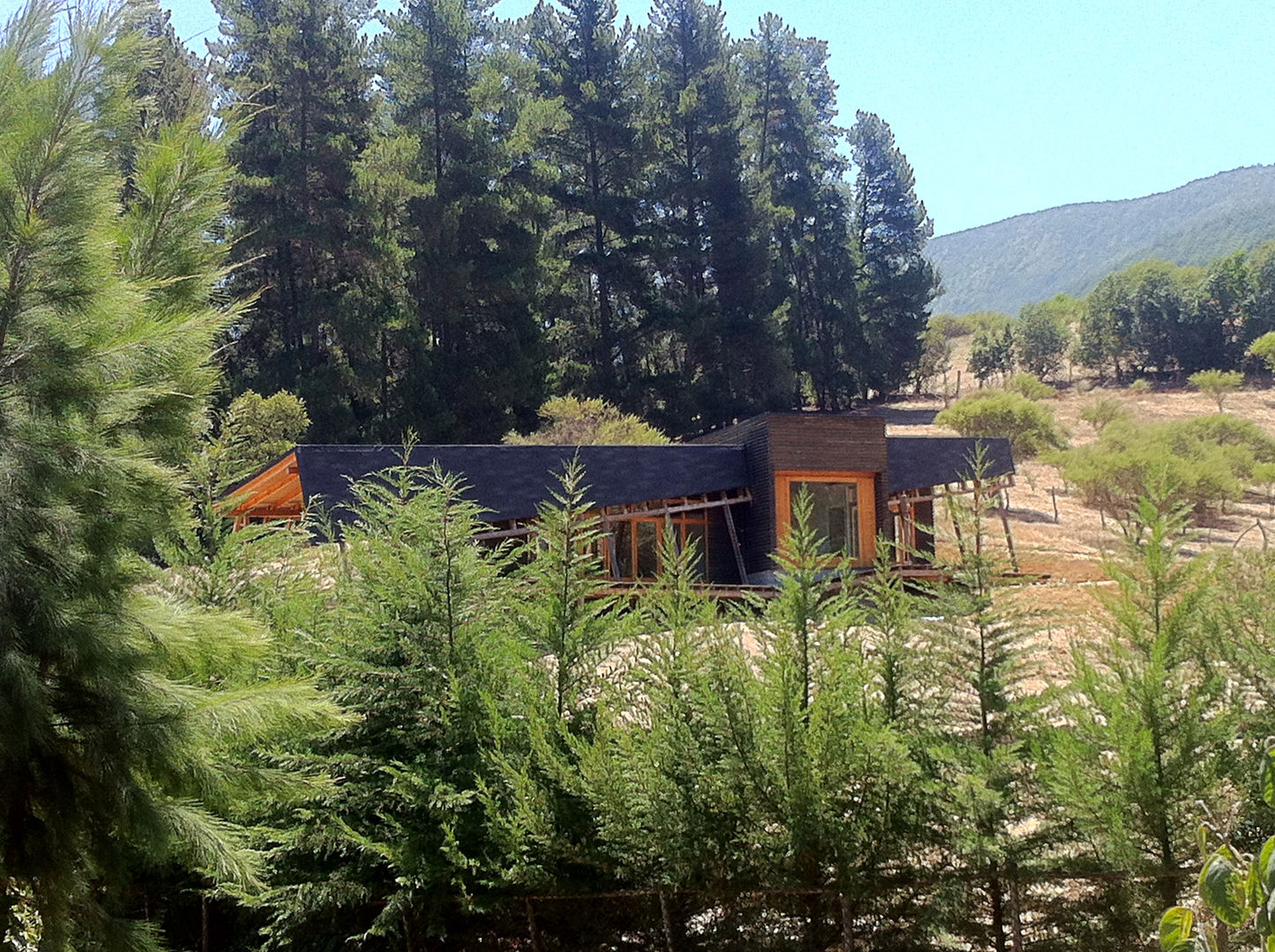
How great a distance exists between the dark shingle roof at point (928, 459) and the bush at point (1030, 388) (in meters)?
25.5

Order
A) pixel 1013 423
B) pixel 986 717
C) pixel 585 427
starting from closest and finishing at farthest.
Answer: pixel 986 717 → pixel 585 427 → pixel 1013 423

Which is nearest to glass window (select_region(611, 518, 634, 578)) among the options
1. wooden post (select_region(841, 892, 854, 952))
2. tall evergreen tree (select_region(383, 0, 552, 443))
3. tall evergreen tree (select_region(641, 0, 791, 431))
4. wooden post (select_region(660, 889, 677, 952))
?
tall evergreen tree (select_region(383, 0, 552, 443))

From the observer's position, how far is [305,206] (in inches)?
1115

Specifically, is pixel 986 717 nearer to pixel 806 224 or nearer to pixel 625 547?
pixel 625 547

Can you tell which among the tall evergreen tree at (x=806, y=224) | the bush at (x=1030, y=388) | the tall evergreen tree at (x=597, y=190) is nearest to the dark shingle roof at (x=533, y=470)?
the tall evergreen tree at (x=597, y=190)

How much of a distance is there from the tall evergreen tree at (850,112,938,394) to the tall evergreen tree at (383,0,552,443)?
16.4 meters

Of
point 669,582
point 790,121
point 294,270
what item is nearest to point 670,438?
point 294,270

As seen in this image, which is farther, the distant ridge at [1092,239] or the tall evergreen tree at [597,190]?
the distant ridge at [1092,239]

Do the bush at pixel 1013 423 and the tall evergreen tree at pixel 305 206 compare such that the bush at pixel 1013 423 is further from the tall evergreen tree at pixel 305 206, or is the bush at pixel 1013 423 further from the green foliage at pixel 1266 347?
the tall evergreen tree at pixel 305 206

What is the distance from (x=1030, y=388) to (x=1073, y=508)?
15.5 meters

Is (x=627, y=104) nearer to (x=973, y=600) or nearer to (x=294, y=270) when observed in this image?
(x=294, y=270)

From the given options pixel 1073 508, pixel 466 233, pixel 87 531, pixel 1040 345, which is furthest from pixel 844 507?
pixel 1040 345

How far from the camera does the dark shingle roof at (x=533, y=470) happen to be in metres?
13.6

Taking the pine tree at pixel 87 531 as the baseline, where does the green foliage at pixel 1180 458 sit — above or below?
below
